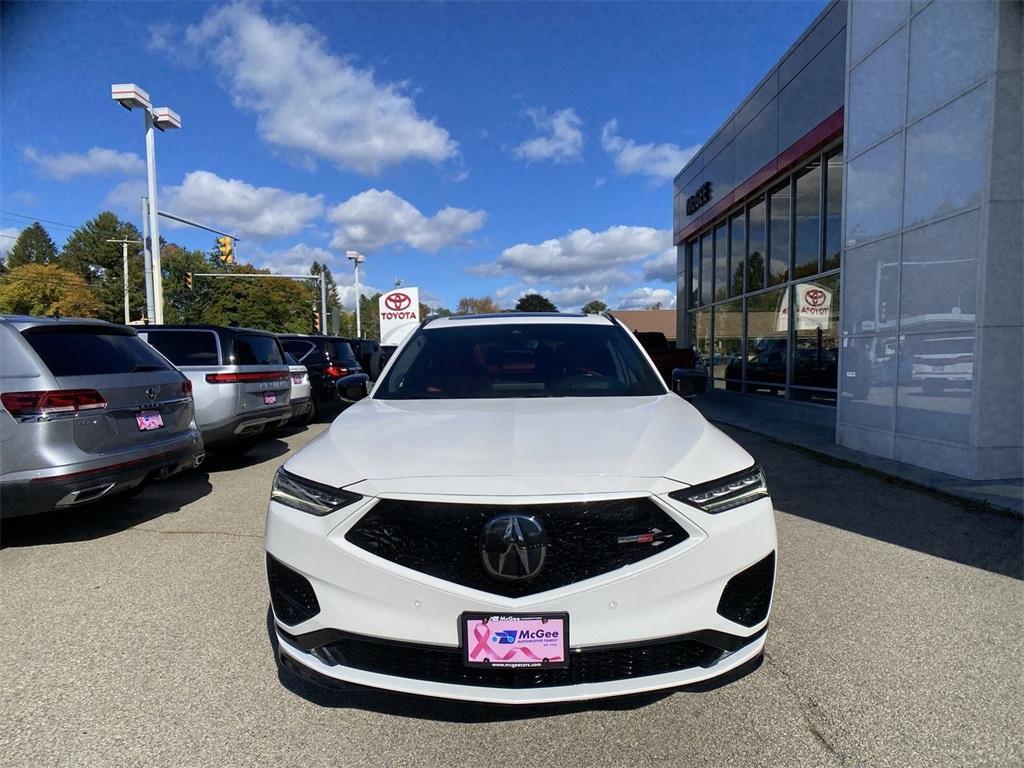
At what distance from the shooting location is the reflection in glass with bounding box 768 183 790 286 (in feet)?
42.3

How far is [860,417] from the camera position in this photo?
8.05 metres

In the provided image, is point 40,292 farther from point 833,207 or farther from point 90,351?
point 833,207

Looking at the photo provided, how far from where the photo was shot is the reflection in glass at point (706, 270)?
59.8 ft

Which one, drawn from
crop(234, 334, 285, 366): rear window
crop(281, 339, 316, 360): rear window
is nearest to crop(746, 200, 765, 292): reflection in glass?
crop(281, 339, 316, 360): rear window

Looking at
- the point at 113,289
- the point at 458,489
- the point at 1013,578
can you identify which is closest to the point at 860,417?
the point at 1013,578

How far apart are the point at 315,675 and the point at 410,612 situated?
436 millimetres

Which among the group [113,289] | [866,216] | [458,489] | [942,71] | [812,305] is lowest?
[458,489]

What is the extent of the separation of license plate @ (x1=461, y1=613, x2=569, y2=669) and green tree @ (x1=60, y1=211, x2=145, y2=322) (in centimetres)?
7820

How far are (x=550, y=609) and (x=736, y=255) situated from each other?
15685 millimetres

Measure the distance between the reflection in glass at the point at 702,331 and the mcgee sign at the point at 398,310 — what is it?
1001 cm

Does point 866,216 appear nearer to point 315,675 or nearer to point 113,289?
point 315,675

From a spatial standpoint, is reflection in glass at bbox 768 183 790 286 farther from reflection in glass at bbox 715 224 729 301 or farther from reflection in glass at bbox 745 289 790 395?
reflection in glass at bbox 715 224 729 301

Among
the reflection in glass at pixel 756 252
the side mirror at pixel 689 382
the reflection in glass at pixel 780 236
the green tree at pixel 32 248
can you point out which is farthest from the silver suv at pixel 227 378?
the green tree at pixel 32 248

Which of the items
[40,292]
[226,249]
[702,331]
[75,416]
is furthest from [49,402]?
[40,292]
